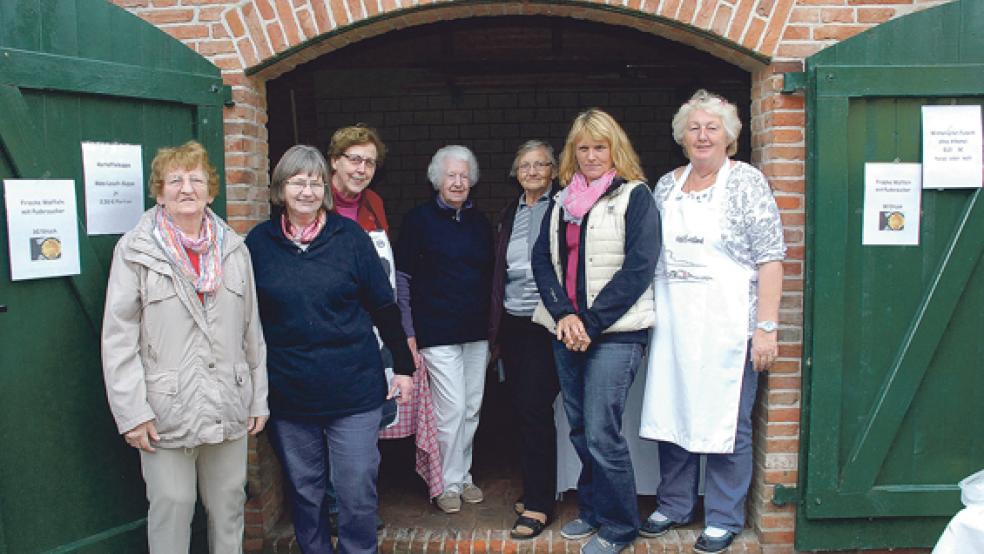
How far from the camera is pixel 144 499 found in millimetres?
3371

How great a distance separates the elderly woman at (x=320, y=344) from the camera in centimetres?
313

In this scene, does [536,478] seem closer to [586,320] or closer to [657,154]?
[586,320]

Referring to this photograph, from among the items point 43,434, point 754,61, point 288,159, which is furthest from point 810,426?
point 43,434

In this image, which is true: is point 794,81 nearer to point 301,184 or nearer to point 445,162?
point 445,162

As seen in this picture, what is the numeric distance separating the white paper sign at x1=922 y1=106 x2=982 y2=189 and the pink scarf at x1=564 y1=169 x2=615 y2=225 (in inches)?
52.4

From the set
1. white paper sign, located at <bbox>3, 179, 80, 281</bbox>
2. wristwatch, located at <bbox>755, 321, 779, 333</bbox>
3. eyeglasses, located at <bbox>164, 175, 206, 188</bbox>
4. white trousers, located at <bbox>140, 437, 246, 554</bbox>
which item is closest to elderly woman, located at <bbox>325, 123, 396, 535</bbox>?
white trousers, located at <bbox>140, 437, 246, 554</bbox>

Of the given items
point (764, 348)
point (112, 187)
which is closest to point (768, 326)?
point (764, 348)

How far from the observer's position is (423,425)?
410 cm

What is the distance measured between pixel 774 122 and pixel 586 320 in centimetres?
123

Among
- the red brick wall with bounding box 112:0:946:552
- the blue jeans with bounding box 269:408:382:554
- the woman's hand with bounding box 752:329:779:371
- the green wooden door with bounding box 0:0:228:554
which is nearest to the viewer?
the green wooden door with bounding box 0:0:228:554

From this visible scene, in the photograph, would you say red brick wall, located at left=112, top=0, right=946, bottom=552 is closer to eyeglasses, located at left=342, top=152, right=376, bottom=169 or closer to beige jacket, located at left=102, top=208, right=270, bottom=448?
eyeglasses, located at left=342, top=152, right=376, bottom=169

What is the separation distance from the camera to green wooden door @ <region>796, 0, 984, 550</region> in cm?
342

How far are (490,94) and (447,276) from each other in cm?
469

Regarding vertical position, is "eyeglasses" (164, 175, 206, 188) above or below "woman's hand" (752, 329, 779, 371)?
above
